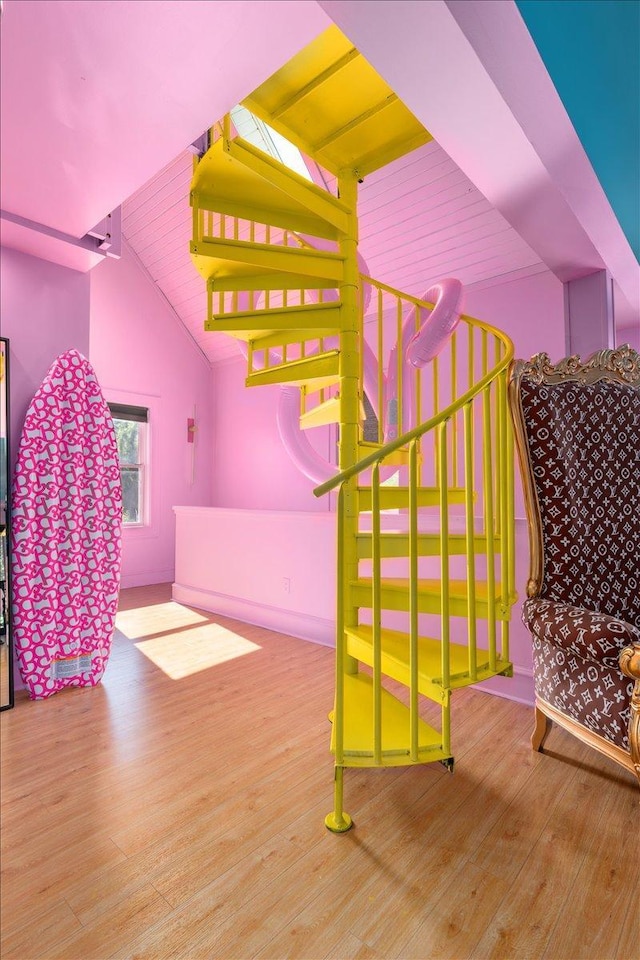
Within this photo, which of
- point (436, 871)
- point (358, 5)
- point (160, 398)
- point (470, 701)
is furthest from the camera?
point (160, 398)

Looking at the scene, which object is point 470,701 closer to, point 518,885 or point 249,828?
point 518,885

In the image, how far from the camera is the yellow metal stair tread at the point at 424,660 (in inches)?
61.1

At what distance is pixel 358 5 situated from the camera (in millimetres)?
1140

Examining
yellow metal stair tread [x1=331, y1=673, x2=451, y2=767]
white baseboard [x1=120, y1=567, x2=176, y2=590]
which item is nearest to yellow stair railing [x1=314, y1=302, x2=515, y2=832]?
yellow metal stair tread [x1=331, y1=673, x2=451, y2=767]

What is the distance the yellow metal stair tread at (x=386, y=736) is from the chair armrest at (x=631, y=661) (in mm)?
579

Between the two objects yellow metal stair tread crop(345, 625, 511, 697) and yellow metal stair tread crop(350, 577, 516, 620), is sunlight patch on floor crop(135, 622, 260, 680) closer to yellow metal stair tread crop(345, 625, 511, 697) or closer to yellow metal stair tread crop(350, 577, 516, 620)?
yellow metal stair tread crop(345, 625, 511, 697)

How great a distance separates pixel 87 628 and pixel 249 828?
146 cm

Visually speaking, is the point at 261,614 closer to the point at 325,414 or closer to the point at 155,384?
the point at 325,414

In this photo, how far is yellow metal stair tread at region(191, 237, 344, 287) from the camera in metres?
1.94

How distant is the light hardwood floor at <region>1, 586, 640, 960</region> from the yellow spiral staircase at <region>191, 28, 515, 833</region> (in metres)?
0.20

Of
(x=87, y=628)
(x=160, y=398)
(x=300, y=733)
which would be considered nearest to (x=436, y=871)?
(x=300, y=733)

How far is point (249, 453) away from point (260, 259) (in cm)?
348

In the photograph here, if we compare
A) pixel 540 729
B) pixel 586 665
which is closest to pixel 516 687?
pixel 540 729

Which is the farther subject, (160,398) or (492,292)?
(160,398)
